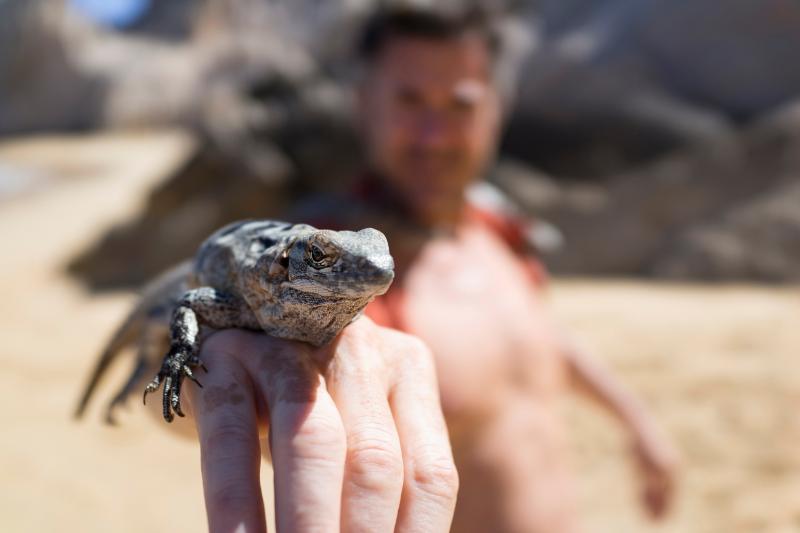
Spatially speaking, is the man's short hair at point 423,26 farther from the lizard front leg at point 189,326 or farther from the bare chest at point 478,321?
the lizard front leg at point 189,326

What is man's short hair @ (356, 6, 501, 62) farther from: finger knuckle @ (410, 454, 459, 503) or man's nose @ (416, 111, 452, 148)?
finger knuckle @ (410, 454, 459, 503)

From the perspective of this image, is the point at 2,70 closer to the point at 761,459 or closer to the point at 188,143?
the point at 188,143

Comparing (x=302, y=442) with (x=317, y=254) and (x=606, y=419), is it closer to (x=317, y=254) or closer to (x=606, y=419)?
(x=317, y=254)

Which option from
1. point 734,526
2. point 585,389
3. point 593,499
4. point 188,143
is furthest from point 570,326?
point 188,143

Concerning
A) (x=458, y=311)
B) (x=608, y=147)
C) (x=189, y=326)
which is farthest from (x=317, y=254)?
(x=608, y=147)

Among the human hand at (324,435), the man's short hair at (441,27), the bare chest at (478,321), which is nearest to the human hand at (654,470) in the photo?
the bare chest at (478,321)

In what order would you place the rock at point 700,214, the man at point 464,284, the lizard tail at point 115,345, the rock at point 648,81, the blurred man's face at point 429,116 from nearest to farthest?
the lizard tail at point 115,345
the man at point 464,284
the blurred man's face at point 429,116
the rock at point 700,214
the rock at point 648,81

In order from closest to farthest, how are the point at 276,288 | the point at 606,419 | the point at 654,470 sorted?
the point at 276,288
the point at 654,470
the point at 606,419

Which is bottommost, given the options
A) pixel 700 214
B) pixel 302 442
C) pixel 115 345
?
pixel 302 442
